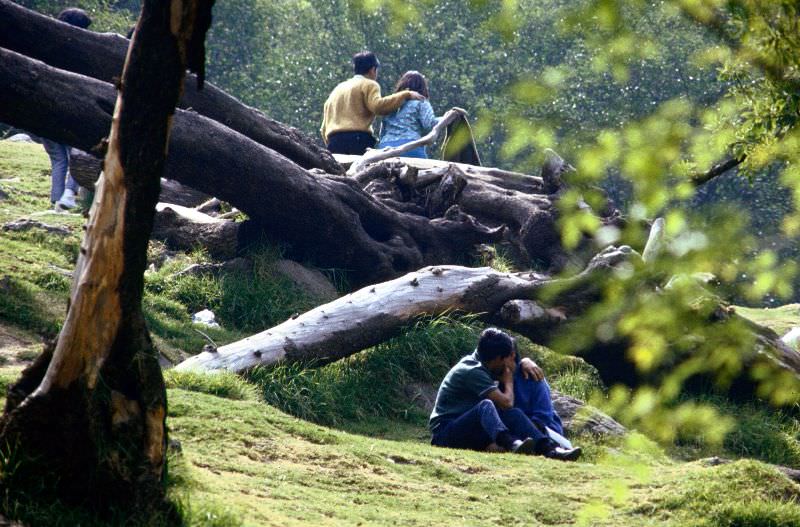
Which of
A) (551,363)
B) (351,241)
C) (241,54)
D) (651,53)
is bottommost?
(551,363)

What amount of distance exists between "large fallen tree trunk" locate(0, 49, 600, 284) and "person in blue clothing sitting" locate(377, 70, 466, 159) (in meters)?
1.56

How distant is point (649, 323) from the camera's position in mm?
2762

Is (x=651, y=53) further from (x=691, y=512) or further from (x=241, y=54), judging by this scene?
(x=241, y=54)

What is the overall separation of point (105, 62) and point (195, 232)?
2.14 m

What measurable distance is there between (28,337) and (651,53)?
27.0 ft

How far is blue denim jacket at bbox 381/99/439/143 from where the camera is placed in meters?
16.0

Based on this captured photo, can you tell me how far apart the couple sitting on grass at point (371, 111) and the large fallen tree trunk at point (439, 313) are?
13.4 feet

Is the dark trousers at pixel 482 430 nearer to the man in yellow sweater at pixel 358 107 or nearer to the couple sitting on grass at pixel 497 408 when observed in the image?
the couple sitting on grass at pixel 497 408

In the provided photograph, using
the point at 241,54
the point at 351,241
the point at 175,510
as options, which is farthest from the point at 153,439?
the point at 241,54

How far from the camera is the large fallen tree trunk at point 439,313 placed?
10.6m

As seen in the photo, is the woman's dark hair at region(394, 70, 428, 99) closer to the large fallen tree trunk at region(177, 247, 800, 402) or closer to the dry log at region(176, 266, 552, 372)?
the large fallen tree trunk at region(177, 247, 800, 402)

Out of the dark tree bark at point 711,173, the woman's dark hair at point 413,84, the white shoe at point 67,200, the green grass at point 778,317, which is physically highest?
the woman's dark hair at point 413,84

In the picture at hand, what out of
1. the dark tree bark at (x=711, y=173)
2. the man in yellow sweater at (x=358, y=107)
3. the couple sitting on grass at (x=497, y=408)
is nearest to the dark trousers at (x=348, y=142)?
the man in yellow sweater at (x=358, y=107)

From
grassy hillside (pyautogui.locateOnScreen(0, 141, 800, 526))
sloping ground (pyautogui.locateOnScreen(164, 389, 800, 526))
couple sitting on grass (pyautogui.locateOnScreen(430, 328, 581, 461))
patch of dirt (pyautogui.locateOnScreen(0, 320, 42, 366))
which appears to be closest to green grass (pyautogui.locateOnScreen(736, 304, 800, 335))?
grassy hillside (pyautogui.locateOnScreen(0, 141, 800, 526))
